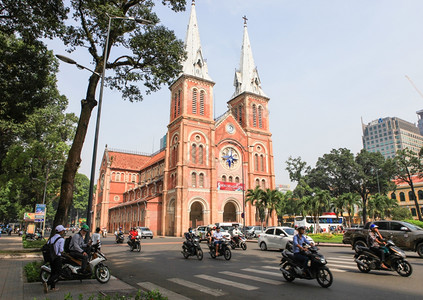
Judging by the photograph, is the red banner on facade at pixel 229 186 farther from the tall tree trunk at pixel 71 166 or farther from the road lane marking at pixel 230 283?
the road lane marking at pixel 230 283

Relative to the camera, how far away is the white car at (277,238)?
56.6 ft

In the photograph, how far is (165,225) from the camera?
4034 centimetres

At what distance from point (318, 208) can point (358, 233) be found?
2409cm

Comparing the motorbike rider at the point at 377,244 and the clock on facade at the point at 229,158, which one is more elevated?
the clock on facade at the point at 229,158

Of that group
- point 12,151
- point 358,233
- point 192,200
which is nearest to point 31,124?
point 12,151

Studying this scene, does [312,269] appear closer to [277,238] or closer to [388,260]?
[388,260]

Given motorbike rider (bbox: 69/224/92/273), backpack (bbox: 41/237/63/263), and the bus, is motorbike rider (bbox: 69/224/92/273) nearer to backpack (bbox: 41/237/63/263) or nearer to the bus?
backpack (bbox: 41/237/63/263)

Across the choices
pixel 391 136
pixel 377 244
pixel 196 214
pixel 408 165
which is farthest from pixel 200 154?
pixel 391 136

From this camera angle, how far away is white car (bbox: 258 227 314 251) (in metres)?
17.3

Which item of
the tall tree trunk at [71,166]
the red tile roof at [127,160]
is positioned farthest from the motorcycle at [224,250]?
the red tile roof at [127,160]

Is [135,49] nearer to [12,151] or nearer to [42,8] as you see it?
[42,8]

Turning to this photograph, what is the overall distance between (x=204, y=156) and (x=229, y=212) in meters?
9.88

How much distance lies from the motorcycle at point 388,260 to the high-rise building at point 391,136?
143724 millimetres

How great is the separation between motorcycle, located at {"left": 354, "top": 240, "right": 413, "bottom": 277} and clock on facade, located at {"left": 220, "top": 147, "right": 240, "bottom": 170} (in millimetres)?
34025
